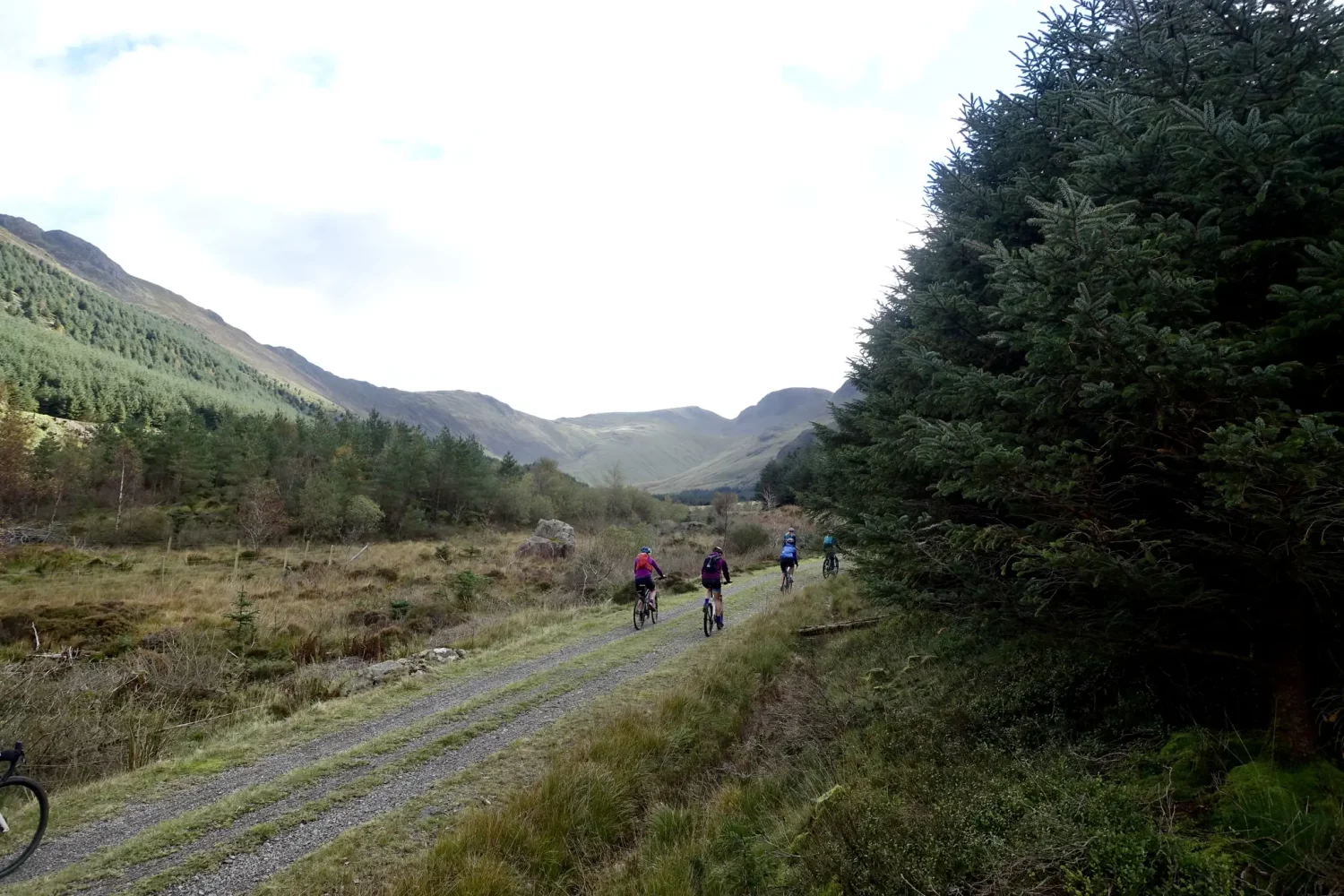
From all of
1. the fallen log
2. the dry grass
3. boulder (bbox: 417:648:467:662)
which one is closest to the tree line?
the dry grass

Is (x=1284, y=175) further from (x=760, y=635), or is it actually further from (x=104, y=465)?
(x=104, y=465)

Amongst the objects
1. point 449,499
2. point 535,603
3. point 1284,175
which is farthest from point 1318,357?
point 449,499

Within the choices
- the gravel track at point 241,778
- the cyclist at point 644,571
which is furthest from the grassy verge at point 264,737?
the cyclist at point 644,571

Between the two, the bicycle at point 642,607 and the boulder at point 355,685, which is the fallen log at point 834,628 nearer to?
the bicycle at point 642,607

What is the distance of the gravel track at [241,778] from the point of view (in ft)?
18.9

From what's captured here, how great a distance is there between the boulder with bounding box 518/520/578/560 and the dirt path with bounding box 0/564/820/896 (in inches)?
947

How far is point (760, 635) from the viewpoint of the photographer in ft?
39.3

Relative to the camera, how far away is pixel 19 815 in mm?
6035

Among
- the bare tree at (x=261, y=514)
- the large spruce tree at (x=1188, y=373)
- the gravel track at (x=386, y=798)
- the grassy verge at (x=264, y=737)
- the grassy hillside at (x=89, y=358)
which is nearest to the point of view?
the large spruce tree at (x=1188, y=373)

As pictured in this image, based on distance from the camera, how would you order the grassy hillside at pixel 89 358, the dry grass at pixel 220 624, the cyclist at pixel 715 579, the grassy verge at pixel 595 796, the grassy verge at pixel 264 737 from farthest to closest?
the grassy hillside at pixel 89 358, the cyclist at pixel 715 579, the dry grass at pixel 220 624, the grassy verge at pixel 264 737, the grassy verge at pixel 595 796

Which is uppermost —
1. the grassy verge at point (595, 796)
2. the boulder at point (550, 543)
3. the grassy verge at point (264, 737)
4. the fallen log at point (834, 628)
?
the fallen log at point (834, 628)

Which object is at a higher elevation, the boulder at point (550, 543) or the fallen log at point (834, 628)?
the fallen log at point (834, 628)

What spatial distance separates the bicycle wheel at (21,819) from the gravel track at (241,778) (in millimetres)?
137

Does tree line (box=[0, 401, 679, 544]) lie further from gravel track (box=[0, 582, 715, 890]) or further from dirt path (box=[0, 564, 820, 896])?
dirt path (box=[0, 564, 820, 896])
